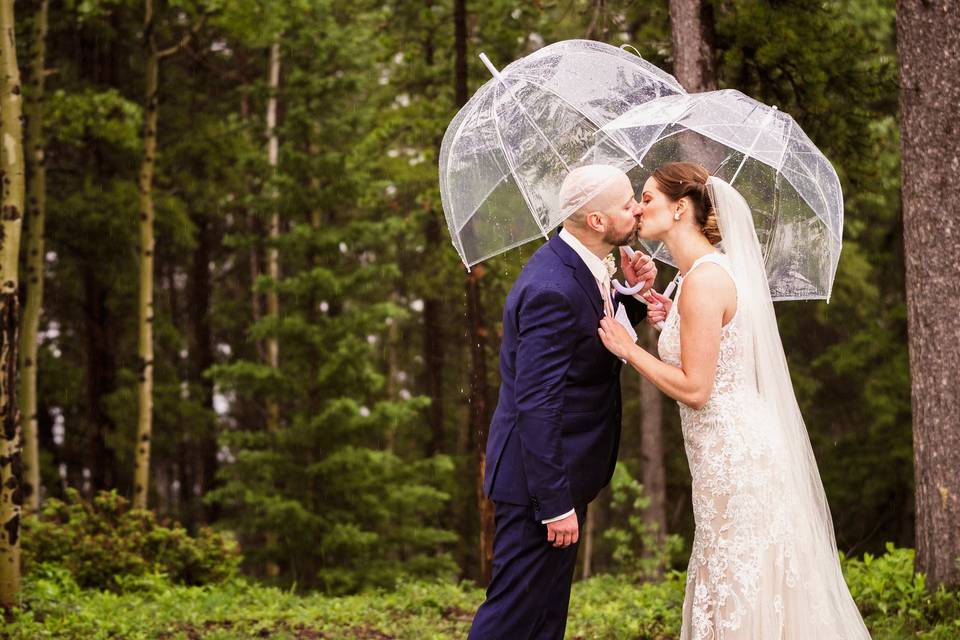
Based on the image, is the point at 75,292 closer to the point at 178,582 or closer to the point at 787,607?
the point at 178,582

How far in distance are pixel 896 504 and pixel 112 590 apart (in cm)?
1369

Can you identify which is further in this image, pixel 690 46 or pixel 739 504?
pixel 690 46

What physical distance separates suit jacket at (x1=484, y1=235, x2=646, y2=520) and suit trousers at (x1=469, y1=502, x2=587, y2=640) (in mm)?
124

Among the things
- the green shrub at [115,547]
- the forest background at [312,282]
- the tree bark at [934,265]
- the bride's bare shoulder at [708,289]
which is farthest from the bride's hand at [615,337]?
the green shrub at [115,547]

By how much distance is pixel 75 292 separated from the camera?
20.9 meters

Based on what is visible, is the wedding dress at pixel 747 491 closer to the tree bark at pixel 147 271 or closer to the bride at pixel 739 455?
the bride at pixel 739 455

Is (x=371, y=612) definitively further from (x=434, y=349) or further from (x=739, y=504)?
(x=434, y=349)

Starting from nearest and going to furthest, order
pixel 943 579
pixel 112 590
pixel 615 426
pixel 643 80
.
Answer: pixel 615 426
pixel 643 80
pixel 943 579
pixel 112 590

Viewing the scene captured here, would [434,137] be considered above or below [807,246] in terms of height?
above

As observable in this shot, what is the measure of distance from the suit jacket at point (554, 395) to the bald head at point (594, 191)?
6.6 inches

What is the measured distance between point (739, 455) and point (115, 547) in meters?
8.77

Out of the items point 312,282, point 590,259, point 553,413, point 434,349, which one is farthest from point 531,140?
point 434,349

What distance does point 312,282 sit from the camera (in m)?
16.1

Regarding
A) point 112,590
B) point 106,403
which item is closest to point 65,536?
point 112,590
